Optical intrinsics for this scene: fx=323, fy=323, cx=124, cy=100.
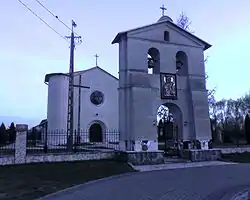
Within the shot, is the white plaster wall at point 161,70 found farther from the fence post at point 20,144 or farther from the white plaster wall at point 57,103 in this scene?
the white plaster wall at point 57,103

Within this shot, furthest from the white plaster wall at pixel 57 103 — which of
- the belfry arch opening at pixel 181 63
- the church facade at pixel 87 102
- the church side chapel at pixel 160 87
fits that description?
the belfry arch opening at pixel 181 63

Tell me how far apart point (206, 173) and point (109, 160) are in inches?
231

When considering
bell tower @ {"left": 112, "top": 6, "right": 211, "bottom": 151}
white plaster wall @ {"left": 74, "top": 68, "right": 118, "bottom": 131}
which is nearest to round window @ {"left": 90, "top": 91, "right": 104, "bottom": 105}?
white plaster wall @ {"left": 74, "top": 68, "right": 118, "bottom": 131}

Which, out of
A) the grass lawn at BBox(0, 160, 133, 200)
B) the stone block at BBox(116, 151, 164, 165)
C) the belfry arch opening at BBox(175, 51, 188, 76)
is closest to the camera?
the grass lawn at BBox(0, 160, 133, 200)

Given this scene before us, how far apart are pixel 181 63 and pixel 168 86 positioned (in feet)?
7.79

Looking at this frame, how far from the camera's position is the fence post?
1550 cm

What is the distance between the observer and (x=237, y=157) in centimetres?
1962

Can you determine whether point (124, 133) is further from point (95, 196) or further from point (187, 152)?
point (95, 196)

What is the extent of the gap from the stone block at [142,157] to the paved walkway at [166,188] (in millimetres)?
3897

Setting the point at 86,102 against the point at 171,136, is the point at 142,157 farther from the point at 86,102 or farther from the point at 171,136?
the point at 86,102

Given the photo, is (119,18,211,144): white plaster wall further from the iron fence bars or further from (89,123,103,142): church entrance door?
(89,123,103,142): church entrance door

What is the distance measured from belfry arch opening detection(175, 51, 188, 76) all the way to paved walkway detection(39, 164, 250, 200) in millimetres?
8459

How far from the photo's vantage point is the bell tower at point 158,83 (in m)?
17.7

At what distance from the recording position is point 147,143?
57.7 feet
